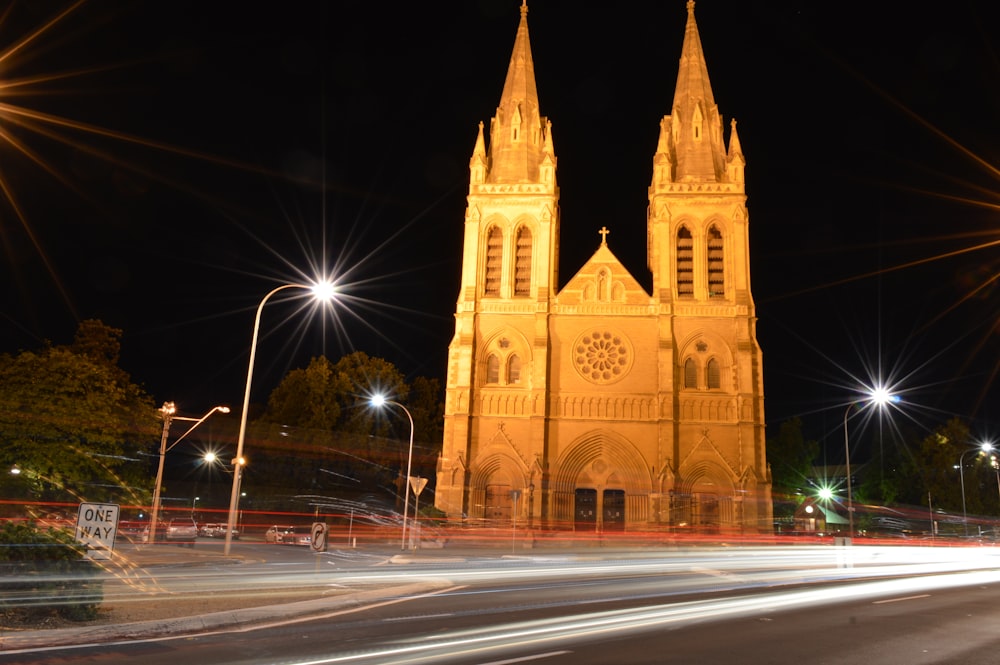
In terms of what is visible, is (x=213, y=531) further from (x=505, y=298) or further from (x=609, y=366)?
(x=609, y=366)

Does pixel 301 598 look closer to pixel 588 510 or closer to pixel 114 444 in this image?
pixel 114 444

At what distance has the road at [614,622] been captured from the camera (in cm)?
845

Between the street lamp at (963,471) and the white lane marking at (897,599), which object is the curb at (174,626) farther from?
the street lamp at (963,471)

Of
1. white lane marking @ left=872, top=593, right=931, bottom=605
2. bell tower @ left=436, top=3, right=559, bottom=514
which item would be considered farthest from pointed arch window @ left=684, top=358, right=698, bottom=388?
white lane marking @ left=872, top=593, right=931, bottom=605

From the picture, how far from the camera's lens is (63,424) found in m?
25.3

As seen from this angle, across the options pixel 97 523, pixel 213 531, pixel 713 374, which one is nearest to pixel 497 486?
pixel 713 374

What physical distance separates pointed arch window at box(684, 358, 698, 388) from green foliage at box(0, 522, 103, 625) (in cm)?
3950

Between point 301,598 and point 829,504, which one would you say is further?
point 829,504

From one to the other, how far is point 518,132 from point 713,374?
20.9 m

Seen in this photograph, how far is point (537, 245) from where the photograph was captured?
48719mm

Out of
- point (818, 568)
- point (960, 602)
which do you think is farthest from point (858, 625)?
point (818, 568)

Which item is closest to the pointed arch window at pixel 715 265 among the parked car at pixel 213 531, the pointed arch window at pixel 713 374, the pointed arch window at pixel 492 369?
the pointed arch window at pixel 713 374

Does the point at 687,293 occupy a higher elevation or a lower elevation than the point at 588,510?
higher

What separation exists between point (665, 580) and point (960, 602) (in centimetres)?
647
